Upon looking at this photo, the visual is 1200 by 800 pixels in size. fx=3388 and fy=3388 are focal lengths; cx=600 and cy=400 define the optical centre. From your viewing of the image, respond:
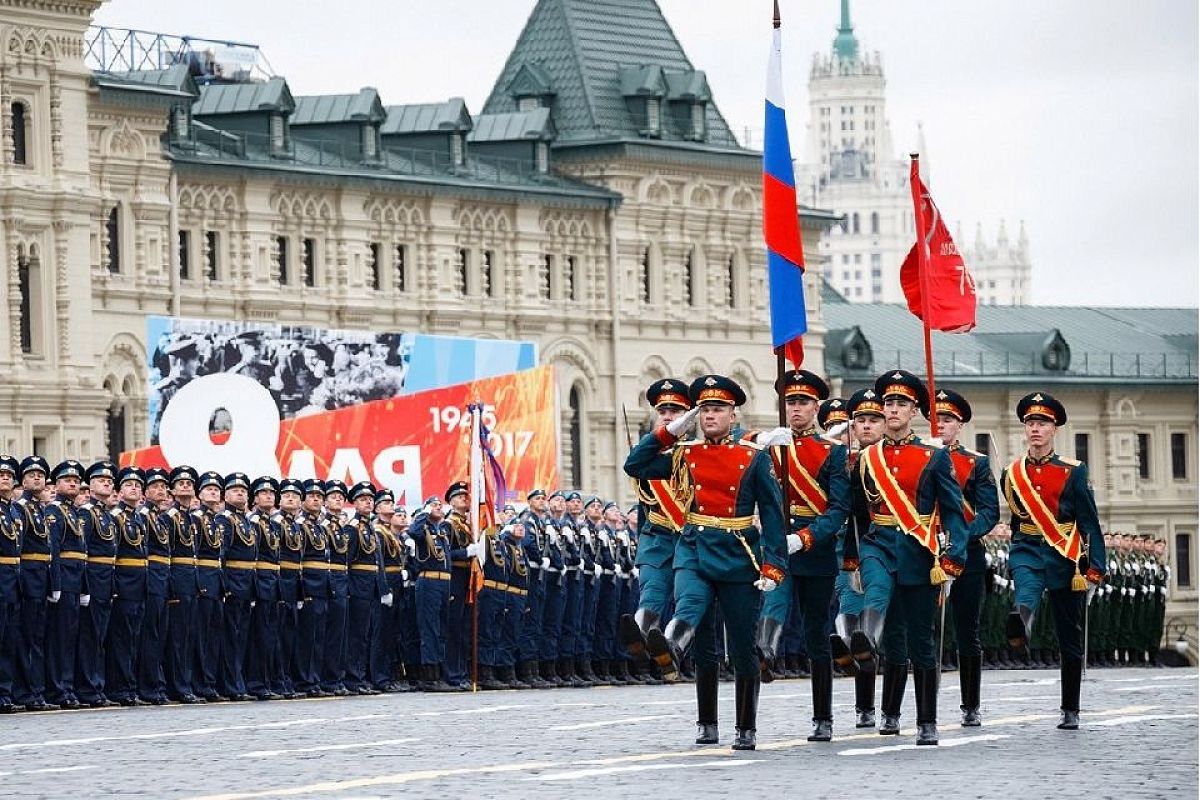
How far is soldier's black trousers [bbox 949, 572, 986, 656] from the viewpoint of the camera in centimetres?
2014

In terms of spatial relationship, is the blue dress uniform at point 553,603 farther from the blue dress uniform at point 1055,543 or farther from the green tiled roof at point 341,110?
the green tiled roof at point 341,110

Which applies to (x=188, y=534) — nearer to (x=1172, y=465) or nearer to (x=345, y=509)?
(x=345, y=509)

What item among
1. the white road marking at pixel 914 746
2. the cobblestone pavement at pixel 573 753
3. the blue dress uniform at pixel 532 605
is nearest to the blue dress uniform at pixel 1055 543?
the cobblestone pavement at pixel 573 753

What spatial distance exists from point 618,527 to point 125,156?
89.0 feet

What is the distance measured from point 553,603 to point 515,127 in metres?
38.7

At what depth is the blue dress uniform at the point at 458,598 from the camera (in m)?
29.3

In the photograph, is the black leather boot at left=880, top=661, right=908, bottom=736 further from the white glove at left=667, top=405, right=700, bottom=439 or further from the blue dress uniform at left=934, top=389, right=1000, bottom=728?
the white glove at left=667, top=405, right=700, bottom=439

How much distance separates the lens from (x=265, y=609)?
26953mm

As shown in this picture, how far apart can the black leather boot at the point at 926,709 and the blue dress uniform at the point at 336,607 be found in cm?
962

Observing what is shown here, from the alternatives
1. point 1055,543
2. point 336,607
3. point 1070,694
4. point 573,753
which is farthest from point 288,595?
point 573,753

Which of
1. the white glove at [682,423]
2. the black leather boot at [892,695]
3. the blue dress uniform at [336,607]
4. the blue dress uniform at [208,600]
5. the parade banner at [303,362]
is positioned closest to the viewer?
the white glove at [682,423]

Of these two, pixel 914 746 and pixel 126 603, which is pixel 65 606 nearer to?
pixel 126 603

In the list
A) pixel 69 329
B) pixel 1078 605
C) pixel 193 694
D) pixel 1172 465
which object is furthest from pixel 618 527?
pixel 1172 465

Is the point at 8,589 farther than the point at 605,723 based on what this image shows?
Yes
